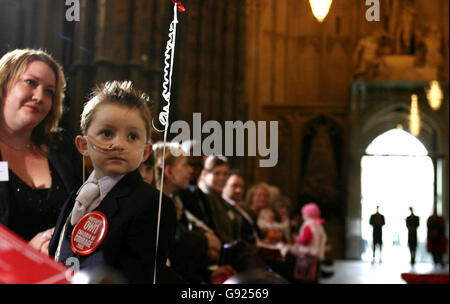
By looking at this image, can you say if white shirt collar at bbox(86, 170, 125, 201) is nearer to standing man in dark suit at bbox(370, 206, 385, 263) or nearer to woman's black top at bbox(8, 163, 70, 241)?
woman's black top at bbox(8, 163, 70, 241)

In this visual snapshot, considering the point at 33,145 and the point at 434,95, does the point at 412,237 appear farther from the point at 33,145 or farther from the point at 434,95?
the point at 434,95

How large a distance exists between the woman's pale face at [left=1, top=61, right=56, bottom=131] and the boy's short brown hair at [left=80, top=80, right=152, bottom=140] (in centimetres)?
20

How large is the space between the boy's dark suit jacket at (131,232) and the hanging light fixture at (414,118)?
12.6m

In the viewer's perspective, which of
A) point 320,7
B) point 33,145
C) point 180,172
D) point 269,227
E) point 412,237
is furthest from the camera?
point 269,227

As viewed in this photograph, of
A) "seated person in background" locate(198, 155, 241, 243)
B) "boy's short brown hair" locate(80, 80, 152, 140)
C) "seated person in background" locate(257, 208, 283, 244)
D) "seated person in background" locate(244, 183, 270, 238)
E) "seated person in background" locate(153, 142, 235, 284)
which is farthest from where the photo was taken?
"seated person in background" locate(257, 208, 283, 244)

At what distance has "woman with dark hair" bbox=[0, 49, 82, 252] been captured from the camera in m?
1.88

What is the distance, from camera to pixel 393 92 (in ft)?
45.2

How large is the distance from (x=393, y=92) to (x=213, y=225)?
1081 centimetres

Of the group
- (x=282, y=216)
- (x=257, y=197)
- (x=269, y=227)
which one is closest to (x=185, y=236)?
(x=257, y=197)

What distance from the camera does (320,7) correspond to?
1863mm

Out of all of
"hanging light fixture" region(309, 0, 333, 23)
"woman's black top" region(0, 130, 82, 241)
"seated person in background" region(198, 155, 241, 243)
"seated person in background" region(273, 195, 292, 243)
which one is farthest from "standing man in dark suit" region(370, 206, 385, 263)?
"seated person in background" region(273, 195, 292, 243)

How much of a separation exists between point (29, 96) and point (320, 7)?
0.94m

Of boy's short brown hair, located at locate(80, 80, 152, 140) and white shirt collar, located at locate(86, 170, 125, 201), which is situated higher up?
boy's short brown hair, located at locate(80, 80, 152, 140)
